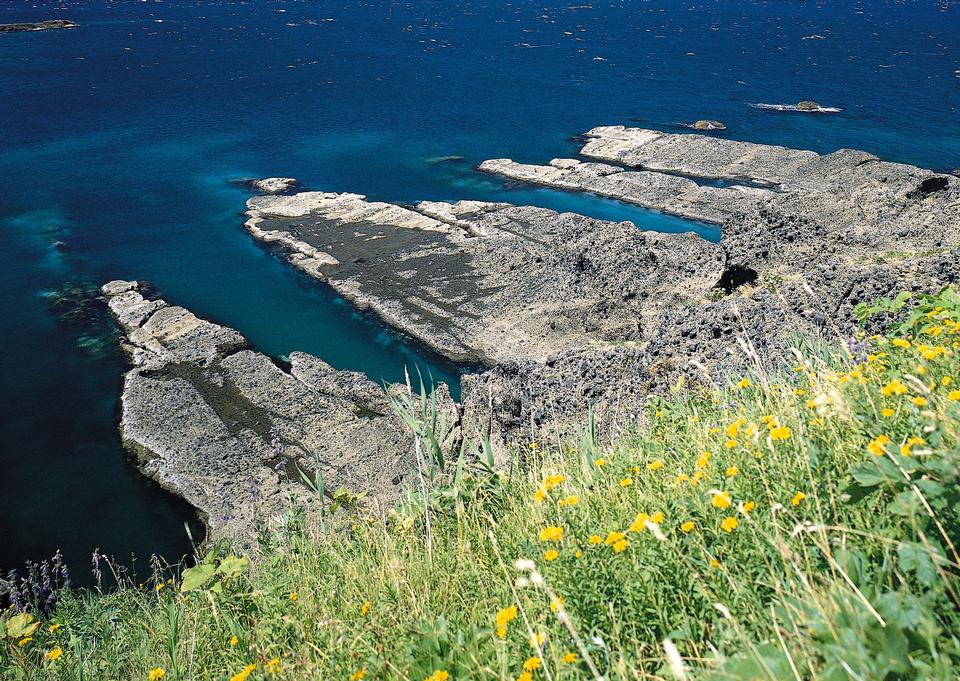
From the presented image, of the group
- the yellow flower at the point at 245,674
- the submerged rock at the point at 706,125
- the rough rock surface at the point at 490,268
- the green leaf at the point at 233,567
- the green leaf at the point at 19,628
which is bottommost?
the rough rock surface at the point at 490,268

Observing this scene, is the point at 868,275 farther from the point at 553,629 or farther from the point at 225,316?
the point at 225,316

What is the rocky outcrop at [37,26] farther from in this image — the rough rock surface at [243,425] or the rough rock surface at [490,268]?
the rough rock surface at [243,425]

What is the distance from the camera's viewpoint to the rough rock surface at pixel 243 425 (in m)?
17.5

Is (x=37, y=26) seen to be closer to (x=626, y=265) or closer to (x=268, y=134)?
(x=268, y=134)

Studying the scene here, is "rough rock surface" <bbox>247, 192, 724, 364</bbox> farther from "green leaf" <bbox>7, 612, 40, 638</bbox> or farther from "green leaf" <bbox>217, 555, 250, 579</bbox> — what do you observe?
"green leaf" <bbox>7, 612, 40, 638</bbox>

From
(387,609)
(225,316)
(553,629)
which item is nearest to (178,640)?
(387,609)

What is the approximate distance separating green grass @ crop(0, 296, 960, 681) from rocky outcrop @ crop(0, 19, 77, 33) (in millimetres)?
124795

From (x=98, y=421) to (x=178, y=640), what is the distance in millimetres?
19095

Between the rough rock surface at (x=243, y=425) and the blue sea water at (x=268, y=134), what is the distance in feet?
3.22

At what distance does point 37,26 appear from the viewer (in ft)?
337

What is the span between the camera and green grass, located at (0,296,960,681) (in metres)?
2.63

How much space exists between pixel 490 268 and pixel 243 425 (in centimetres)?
1314

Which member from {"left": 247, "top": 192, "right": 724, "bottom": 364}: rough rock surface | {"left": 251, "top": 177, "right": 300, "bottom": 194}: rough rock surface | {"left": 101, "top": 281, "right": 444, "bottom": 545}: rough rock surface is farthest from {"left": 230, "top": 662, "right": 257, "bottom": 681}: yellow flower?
{"left": 251, "top": 177, "right": 300, "bottom": 194}: rough rock surface

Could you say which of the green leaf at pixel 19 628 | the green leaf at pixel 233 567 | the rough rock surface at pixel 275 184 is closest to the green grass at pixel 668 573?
the green leaf at pixel 233 567
